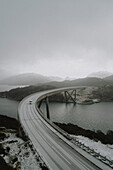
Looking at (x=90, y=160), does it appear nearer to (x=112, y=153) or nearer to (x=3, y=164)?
(x=112, y=153)

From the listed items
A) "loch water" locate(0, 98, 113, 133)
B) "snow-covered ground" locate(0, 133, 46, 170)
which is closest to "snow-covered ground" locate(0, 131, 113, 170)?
"snow-covered ground" locate(0, 133, 46, 170)

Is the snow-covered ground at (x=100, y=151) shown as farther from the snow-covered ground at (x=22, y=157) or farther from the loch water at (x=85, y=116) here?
the loch water at (x=85, y=116)

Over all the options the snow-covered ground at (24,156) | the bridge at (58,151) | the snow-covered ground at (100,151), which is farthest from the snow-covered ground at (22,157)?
the snow-covered ground at (100,151)

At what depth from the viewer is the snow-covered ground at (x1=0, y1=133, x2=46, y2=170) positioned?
1374cm

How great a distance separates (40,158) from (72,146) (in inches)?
207

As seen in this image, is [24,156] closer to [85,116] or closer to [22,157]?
[22,157]

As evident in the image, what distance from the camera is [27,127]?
938 inches

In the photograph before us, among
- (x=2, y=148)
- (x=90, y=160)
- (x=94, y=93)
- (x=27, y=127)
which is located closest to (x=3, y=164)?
(x=2, y=148)

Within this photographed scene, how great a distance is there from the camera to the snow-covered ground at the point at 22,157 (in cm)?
1374

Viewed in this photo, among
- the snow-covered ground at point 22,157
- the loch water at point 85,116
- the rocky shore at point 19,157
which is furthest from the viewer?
the loch water at point 85,116

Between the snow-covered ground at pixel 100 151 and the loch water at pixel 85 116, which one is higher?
the snow-covered ground at pixel 100 151

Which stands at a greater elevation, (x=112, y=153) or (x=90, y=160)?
(x=90, y=160)

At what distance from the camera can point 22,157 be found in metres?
15.7

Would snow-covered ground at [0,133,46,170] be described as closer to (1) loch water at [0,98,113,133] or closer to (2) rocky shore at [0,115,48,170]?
(2) rocky shore at [0,115,48,170]
